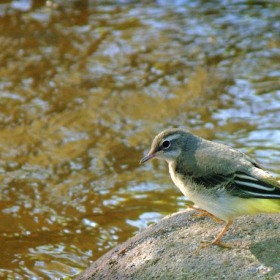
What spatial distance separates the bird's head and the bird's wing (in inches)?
21.9

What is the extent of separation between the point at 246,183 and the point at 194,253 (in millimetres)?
796

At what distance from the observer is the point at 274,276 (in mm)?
4699

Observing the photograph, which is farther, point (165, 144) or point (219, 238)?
point (165, 144)

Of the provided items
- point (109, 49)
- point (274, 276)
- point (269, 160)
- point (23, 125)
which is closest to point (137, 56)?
point (109, 49)

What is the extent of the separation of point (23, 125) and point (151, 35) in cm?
484

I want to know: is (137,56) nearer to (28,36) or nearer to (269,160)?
(28,36)

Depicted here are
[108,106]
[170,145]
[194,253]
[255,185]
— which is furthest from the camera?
[108,106]

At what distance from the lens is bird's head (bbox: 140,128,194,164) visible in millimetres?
5875

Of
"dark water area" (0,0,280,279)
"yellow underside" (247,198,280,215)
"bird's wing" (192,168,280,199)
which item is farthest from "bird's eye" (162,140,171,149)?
"dark water area" (0,0,280,279)

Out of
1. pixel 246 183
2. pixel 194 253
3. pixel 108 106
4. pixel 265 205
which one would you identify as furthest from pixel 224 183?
pixel 108 106

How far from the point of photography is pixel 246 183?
5152mm

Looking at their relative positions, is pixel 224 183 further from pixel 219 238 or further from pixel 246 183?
pixel 219 238

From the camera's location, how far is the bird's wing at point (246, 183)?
5051mm

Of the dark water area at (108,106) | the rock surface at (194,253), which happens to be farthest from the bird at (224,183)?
the dark water area at (108,106)
